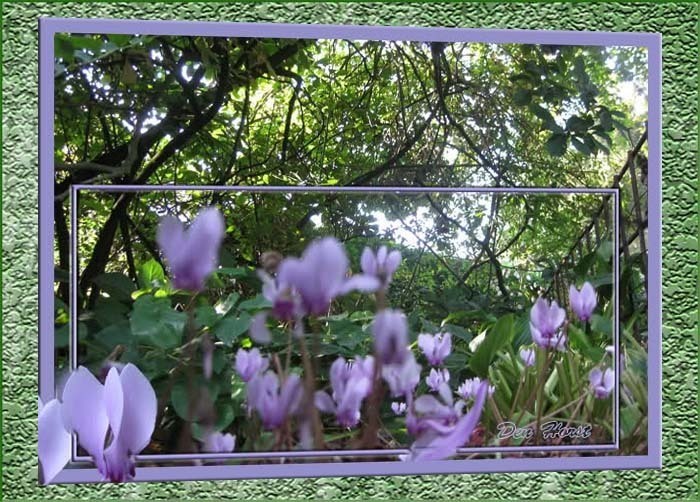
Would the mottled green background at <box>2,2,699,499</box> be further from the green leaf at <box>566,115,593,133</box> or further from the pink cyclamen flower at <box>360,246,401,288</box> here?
the pink cyclamen flower at <box>360,246,401,288</box>

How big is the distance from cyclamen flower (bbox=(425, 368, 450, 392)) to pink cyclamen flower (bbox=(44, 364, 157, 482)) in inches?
31.5

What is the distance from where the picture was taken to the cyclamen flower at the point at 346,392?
2.06 meters

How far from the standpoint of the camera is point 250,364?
2061 millimetres

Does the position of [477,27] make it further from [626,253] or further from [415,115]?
[626,253]

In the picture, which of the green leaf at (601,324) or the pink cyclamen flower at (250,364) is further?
the green leaf at (601,324)

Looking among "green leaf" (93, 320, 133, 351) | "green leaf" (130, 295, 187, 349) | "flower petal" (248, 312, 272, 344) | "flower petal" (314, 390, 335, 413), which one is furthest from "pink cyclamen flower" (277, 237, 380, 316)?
"green leaf" (93, 320, 133, 351)

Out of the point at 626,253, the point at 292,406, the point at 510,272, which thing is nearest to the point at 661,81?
the point at 626,253

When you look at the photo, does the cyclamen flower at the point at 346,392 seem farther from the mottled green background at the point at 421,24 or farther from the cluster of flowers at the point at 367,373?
the mottled green background at the point at 421,24

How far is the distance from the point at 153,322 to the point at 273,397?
1.20 ft

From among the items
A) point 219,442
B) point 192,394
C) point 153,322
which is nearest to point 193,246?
point 153,322

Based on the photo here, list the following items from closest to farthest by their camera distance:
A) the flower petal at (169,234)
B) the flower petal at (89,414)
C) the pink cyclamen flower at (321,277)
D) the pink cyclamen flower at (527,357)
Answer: the flower petal at (89,414)
the pink cyclamen flower at (321,277)
the flower petal at (169,234)
the pink cyclamen flower at (527,357)
